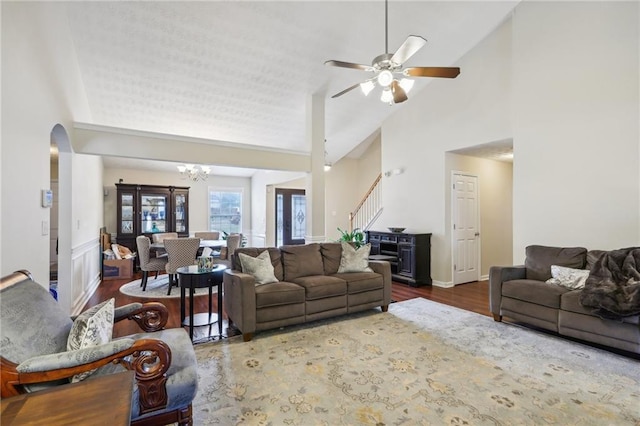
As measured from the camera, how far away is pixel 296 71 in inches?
178

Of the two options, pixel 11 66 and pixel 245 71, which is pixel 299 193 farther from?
pixel 11 66

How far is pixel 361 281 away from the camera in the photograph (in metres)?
3.81

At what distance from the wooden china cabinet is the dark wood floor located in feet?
5.07

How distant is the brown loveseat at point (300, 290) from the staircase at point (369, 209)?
288 cm

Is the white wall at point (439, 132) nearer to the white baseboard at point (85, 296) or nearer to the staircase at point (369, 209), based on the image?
the staircase at point (369, 209)

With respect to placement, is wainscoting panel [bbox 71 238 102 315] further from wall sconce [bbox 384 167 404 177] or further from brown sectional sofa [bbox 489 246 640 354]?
wall sconce [bbox 384 167 404 177]

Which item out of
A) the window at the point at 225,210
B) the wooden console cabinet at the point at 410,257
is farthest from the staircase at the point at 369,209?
the window at the point at 225,210

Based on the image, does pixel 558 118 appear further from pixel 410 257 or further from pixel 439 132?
pixel 410 257

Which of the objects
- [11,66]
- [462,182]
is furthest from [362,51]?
[11,66]

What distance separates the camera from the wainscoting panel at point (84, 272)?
12.8 feet

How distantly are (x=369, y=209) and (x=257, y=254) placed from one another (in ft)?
13.4

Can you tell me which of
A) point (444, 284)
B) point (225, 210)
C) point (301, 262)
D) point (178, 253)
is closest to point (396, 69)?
point (301, 262)

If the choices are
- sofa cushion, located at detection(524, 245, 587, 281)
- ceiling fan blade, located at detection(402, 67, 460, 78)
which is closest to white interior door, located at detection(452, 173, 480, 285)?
sofa cushion, located at detection(524, 245, 587, 281)

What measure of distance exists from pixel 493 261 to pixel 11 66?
7.06 meters
